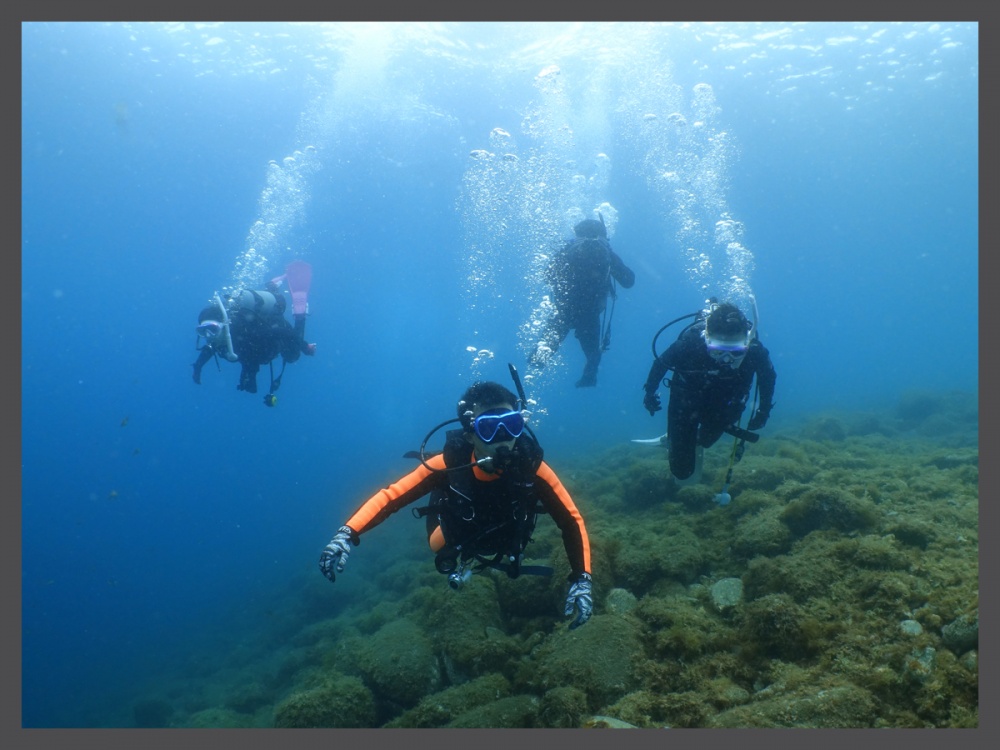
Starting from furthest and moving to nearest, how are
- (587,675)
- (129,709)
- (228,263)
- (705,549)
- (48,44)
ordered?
(228,263)
(48,44)
(129,709)
(705,549)
(587,675)

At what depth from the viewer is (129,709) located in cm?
1346

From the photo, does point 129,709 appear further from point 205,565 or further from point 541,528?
point 205,565

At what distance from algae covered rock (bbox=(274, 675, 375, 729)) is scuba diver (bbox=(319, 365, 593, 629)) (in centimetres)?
183

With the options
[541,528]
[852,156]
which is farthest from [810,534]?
[852,156]

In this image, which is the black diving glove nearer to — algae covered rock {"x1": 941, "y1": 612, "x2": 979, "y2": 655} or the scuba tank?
algae covered rock {"x1": 941, "y1": 612, "x2": 979, "y2": 655}

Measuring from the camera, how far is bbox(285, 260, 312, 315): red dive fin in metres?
13.2

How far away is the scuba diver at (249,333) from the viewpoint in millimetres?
10391

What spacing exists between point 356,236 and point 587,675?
93.5 metres

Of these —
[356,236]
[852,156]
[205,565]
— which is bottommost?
[205,565]

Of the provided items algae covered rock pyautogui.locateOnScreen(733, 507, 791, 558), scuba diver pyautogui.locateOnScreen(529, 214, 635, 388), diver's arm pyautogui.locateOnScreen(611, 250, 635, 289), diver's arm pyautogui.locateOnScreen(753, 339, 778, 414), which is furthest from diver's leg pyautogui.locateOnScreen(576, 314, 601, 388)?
algae covered rock pyautogui.locateOnScreen(733, 507, 791, 558)

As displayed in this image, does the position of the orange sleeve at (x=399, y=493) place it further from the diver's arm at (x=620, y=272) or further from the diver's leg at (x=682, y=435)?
the diver's arm at (x=620, y=272)

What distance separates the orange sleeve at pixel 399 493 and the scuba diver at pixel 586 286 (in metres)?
6.75

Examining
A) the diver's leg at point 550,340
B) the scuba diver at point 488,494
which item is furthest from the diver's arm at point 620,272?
the scuba diver at point 488,494

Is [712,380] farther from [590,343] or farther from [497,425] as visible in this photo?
[590,343]
